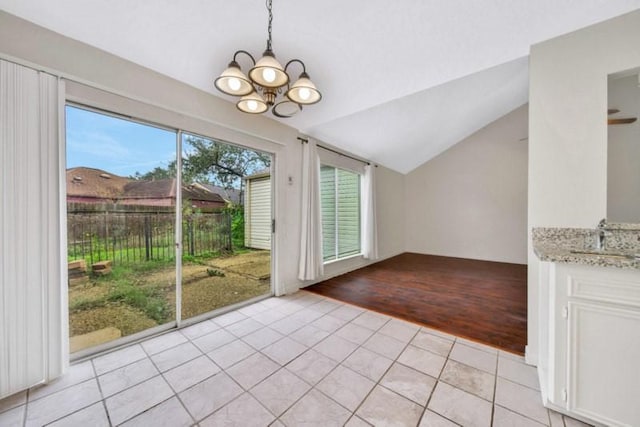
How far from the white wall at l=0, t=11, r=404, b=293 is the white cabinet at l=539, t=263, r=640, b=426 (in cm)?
270

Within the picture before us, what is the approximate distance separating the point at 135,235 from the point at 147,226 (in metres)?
0.12

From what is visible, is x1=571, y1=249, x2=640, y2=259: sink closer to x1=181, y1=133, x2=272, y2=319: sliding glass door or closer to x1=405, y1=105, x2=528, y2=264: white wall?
x1=181, y1=133, x2=272, y2=319: sliding glass door

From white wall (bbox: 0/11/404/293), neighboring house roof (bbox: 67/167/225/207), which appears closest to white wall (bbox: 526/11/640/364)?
white wall (bbox: 0/11/404/293)

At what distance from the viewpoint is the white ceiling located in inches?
58.9

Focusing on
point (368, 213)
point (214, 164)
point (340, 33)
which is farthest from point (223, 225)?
point (368, 213)

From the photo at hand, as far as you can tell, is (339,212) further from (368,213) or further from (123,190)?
(123,190)

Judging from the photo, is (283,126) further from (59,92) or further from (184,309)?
(184,309)

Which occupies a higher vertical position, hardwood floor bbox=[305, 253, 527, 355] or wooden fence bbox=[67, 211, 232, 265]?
wooden fence bbox=[67, 211, 232, 265]

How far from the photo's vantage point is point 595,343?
1.20 meters

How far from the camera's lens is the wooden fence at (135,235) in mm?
1886

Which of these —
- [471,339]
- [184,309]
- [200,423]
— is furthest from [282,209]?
[471,339]

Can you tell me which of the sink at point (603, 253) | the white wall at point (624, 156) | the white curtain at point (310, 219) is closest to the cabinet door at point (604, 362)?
the sink at point (603, 253)

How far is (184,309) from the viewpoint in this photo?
2.45 m

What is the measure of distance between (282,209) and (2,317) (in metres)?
2.41
